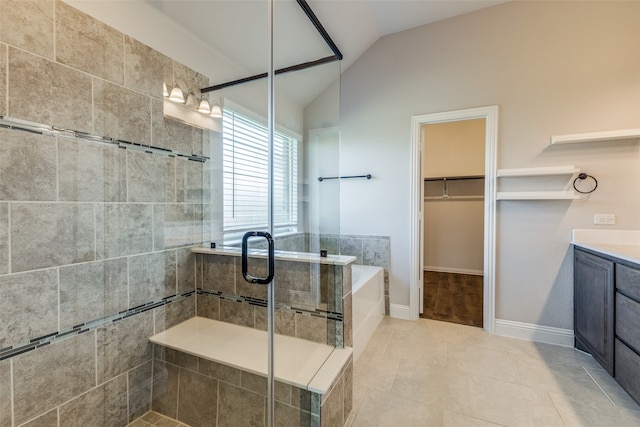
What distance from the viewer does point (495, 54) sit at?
8.36 ft

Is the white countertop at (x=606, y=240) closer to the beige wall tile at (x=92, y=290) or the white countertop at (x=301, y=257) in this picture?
the white countertop at (x=301, y=257)

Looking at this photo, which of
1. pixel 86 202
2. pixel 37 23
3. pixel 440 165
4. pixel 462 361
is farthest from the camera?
pixel 440 165

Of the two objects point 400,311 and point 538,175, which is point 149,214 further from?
point 538,175

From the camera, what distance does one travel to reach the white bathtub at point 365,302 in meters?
2.16

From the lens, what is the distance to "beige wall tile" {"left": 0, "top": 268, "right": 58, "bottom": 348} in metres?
1.13

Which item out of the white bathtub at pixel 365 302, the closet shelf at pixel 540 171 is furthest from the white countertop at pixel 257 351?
the closet shelf at pixel 540 171

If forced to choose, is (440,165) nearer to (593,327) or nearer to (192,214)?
(593,327)

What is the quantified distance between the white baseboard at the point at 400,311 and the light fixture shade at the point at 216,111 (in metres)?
2.53

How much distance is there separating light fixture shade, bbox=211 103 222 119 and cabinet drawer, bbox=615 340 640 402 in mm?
3077

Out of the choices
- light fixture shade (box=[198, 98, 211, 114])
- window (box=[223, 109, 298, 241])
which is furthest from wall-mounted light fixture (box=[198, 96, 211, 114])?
window (box=[223, 109, 298, 241])

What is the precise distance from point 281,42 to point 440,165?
12.6 feet

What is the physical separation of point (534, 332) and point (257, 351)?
2502mm

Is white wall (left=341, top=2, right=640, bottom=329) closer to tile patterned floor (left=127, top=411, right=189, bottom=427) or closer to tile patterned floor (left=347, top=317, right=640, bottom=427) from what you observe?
tile patterned floor (left=347, top=317, right=640, bottom=427)

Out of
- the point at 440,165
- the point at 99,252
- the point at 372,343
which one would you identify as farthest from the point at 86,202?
the point at 440,165
